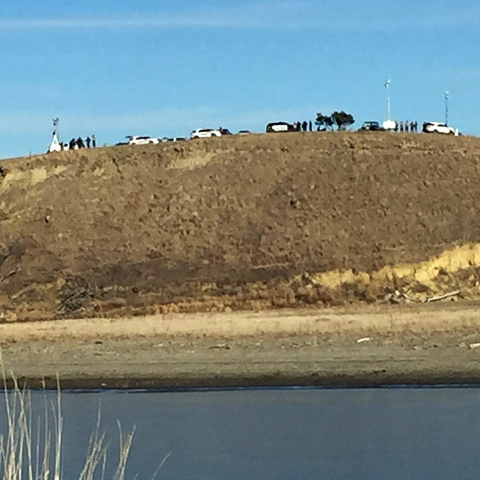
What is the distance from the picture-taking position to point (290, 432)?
16.3 meters

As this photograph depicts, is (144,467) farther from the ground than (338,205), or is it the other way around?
(338,205)

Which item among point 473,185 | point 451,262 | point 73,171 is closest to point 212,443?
point 451,262

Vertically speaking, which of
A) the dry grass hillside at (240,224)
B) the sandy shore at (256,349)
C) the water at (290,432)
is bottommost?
the water at (290,432)

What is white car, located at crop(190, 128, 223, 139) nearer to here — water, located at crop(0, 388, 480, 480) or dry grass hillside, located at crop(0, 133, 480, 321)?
dry grass hillside, located at crop(0, 133, 480, 321)

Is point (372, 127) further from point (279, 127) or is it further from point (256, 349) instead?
point (256, 349)

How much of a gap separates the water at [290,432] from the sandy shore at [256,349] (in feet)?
6.06

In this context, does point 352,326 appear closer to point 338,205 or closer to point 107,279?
point 107,279

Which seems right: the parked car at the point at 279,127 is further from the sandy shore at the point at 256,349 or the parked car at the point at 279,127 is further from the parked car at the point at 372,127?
the sandy shore at the point at 256,349

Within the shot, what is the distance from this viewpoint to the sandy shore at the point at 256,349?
910 inches

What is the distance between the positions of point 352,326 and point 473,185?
20.3 metres

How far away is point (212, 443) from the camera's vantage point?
51.2 ft

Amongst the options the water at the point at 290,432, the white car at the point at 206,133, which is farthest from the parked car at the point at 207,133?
the water at the point at 290,432

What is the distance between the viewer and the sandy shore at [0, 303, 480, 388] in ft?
75.9

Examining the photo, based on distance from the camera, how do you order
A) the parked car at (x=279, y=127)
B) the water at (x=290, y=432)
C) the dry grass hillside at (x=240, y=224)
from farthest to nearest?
the parked car at (x=279, y=127) < the dry grass hillside at (x=240, y=224) < the water at (x=290, y=432)
